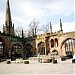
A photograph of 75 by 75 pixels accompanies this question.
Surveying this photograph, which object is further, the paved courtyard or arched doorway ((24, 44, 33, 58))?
arched doorway ((24, 44, 33, 58))

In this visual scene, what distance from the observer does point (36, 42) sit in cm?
5147

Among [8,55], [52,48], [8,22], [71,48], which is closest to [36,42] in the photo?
[52,48]

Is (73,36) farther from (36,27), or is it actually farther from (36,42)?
(36,27)

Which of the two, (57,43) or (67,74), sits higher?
(57,43)

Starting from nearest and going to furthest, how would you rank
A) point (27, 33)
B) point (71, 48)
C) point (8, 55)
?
1. point (8, 55)
2. point (27, 33)
3. point (71, 48)

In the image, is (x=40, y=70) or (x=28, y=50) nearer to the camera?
(x=40, y=70)

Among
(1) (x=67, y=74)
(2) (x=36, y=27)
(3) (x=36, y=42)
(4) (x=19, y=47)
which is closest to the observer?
(1) (x=67, y=74)

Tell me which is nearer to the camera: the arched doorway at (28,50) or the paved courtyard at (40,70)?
the paved courtyard at (40,70)

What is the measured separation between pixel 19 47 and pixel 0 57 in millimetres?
13144

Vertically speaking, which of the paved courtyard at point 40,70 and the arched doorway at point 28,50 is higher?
the arched doorway at point 28,50

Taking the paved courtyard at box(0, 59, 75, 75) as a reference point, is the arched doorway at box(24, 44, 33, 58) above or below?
above

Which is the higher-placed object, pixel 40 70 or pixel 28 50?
pixel 28 50

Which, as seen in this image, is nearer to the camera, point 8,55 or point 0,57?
point 0,57

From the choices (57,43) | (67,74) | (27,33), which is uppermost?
(27,33)
